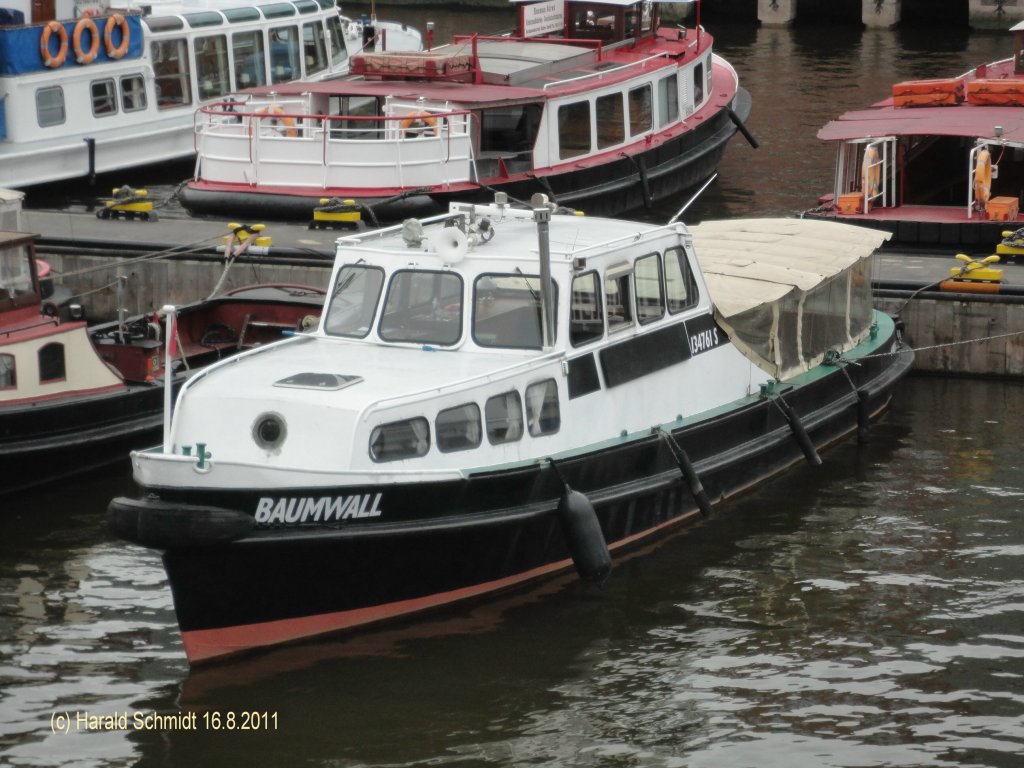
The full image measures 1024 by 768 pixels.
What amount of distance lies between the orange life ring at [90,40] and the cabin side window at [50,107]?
71 centimetres

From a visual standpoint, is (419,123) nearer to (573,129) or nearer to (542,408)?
(573,129)

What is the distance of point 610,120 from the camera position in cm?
2744

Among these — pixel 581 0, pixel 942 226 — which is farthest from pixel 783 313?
pixel 581 0

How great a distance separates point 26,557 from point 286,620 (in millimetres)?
3554

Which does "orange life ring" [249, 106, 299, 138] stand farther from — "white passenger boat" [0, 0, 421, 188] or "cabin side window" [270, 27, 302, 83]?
"cabin side window" [270, 27, 302, 83]

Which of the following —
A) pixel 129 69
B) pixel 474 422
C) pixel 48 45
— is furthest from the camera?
pixel 129 69

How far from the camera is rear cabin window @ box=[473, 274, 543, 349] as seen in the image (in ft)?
48.9

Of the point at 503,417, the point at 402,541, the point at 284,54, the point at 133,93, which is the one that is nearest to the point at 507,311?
the point at 503,417

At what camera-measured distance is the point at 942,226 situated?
75.6ft

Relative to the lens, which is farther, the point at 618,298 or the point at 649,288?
the point at 649,288

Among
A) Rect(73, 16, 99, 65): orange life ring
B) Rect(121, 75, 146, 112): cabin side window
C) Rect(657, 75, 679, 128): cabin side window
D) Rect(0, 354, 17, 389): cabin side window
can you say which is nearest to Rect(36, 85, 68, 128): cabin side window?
Rect(73, 16, 99, 65): orange life ring

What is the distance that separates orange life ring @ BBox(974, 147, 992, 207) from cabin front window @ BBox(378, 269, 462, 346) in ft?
34.8

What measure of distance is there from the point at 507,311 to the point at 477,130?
1117 centimetres

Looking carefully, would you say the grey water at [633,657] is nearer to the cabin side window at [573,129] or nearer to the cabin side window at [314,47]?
the cabin side window at [573,129]
